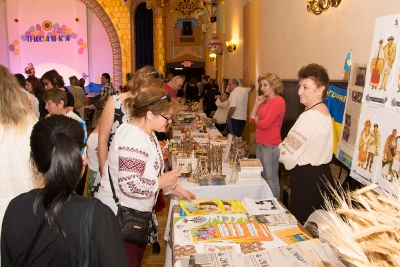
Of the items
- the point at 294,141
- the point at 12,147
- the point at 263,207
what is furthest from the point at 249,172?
the point at 12,147

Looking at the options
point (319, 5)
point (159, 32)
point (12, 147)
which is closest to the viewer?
point (12, 147)

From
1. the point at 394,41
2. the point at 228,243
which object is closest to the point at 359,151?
the point at 394,41

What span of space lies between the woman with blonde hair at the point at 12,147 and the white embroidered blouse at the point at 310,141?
163 cm

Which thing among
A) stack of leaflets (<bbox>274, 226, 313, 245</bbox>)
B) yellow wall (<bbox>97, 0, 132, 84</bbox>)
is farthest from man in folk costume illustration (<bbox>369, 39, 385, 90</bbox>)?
yellow wall (<bbox>97, 0, 132, 84</bbox>)

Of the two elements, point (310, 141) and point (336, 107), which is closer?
point (310, 141)

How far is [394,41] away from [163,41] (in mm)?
14791

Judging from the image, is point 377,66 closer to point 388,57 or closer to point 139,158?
point 388,57

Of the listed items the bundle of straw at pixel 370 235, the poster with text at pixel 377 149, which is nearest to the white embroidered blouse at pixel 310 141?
the poster with text at pixel 377 149

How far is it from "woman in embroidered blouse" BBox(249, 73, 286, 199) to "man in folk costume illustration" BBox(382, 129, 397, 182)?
2.01 meters

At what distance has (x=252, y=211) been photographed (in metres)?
2.33

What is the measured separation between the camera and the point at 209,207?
241 centimetres

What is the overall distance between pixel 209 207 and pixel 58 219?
1.38 m

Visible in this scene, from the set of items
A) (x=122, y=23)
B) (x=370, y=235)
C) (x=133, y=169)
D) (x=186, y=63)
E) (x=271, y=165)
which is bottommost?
(x=271, y=165)

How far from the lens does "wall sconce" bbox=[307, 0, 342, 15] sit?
3.67 metres
